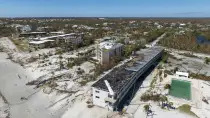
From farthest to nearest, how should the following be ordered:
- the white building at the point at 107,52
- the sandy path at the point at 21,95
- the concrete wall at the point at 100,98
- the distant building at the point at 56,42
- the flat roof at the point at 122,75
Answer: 1. the distant building at the point at 56,42
2. the white building at the point at 107,52
3. the flat roof at the point at 122,75
4. the sandy path at the point at 21,95
5. the concrete wall at the point at 100,98

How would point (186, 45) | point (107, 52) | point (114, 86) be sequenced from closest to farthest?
point (114, 86) → point (107, 52) → point (186, 45)

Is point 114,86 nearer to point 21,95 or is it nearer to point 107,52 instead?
point 21,95

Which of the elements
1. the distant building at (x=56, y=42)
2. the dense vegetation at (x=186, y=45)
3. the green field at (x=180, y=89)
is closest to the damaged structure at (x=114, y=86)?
the green field at (x=180, y=89)

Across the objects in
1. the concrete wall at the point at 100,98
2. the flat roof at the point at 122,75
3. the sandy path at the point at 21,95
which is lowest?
the sandy path at the point at 21,95

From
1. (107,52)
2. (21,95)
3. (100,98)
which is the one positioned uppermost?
(107,52)

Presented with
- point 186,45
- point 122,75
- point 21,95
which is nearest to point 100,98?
point 122,75

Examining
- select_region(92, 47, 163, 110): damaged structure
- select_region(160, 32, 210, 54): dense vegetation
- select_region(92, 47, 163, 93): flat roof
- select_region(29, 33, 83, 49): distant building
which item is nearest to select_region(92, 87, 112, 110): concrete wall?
select_region(92, 47, 163, 110): damaged structure

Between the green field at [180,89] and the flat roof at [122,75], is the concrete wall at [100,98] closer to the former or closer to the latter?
the flat roof at [122,75]

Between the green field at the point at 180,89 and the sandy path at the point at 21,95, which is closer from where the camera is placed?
the sandy path at the point at 21,95

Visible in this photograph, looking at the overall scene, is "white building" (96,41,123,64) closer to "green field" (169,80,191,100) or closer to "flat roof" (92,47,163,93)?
"flat roof" (92,47,163,93)
